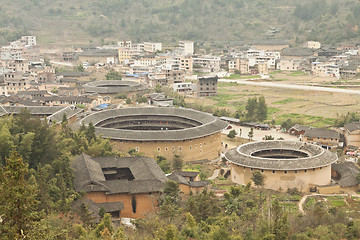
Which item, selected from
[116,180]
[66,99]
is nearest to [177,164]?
[116,180]

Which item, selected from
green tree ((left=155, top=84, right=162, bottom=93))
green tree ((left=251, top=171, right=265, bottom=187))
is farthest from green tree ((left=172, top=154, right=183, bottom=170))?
green tree ((left=155, top=84, right=162, bottom=93))

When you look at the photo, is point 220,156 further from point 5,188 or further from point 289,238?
point 5,188

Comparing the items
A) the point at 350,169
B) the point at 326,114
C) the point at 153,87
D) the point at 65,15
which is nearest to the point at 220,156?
the point at 350,169

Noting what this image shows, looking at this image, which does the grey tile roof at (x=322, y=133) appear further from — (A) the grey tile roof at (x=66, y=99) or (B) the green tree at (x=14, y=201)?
(B) the green tree at (x=14, y=201)

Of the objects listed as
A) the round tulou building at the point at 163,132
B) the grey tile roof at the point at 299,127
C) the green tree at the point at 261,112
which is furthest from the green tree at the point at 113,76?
the grey tile roof at the point at 299,127

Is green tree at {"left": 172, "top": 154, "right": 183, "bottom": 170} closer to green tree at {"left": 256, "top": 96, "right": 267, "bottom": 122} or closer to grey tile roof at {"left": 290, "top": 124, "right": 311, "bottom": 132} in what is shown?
grey tile roof at {"left": 290, "top": 124, "right": 311, "bottom": 132}

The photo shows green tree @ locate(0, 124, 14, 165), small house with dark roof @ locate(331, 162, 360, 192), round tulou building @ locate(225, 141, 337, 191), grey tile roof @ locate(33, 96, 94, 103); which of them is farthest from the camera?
grey tile roof @ locate(33, 96, 94, 103)

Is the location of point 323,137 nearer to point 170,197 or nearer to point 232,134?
point 232,134
